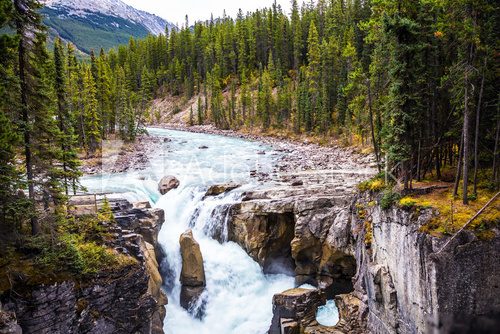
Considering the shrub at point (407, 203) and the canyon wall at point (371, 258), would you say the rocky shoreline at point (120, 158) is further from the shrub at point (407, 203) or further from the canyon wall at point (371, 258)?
the shrub at point (407, 203)

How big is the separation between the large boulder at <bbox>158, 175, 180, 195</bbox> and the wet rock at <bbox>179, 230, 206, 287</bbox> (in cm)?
984

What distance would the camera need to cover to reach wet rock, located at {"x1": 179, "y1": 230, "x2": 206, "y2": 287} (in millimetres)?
25281

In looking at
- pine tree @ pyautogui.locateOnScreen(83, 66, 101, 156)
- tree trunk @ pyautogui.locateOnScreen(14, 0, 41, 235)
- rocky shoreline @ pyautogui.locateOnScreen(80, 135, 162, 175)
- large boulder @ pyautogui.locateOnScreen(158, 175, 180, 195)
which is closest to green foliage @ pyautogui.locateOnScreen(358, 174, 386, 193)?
tree trunk @ pyautogui.locateOnScreen(14, 0, 41, 235)

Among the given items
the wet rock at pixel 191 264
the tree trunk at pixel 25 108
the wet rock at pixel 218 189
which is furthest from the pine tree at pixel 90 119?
the tree trunk at pixel 25 108

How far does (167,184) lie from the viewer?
3559cm

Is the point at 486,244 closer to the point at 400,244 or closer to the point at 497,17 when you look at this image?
the point at 400,244

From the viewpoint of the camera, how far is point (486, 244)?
590 inches

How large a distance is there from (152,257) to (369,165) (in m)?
26.2

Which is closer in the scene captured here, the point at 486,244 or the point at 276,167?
the point at 486,244

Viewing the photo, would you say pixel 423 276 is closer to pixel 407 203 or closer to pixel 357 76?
pixel 407 203

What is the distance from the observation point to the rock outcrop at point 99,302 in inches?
591

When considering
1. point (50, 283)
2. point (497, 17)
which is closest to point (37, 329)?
point (50, 283)

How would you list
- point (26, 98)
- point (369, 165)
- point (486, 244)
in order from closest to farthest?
point (486, 244)
point (26, 98)
point (369, 165)

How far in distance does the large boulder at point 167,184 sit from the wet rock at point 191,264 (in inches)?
388
